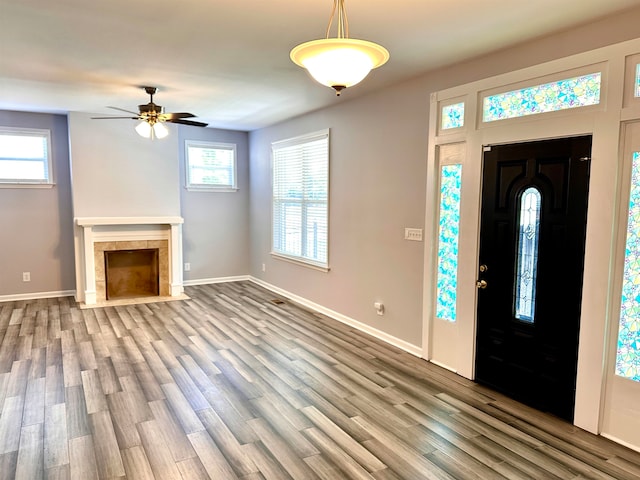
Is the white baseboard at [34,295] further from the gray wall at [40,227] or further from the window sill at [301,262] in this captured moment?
the window sill at [301,262]

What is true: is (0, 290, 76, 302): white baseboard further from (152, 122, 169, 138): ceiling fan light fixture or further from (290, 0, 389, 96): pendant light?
(290, 0, 389, 96): pendant light

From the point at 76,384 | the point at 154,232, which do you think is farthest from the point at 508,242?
the point at 154,232

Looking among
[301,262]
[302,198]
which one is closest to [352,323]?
[301,262]

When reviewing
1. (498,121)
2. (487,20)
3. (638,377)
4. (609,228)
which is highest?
(487,20)

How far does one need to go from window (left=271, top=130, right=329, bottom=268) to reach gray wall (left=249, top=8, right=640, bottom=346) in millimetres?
188

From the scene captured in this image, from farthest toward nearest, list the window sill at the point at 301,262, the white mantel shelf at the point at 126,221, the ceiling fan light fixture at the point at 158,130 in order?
the white mantel shelf at the point at 126,221
the window sill at the point at 301,262
the ceiling fan light fixture at the point at 158,130

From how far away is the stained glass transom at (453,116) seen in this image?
3666 millimetres

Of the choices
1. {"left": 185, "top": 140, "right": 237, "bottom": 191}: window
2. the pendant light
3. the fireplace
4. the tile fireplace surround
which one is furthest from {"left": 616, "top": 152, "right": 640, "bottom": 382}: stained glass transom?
{"left": 185, "top": 140, "right": 237, "bottom": 191}: window

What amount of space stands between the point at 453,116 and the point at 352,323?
2685mm

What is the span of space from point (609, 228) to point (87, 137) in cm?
641

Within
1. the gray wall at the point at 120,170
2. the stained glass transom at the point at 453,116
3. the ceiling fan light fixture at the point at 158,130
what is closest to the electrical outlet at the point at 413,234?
the stained glass transom at the point at 453,116

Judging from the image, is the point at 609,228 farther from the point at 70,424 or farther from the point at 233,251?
the point at 233,251

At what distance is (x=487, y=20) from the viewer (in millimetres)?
2738

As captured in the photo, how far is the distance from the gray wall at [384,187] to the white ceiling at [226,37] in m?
0.16
